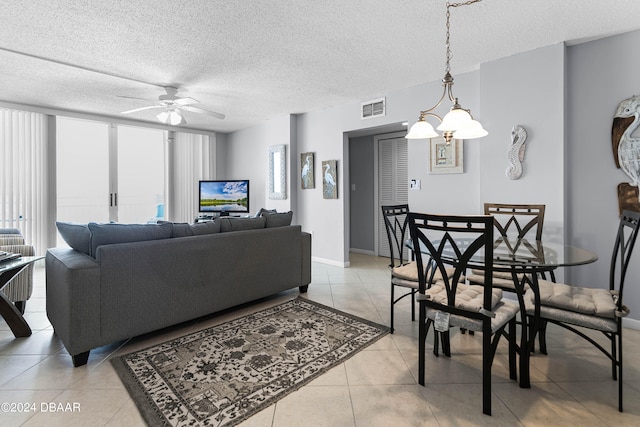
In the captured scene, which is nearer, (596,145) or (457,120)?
(457,120)

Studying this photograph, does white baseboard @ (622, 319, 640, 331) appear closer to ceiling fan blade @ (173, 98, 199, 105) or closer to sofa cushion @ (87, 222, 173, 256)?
sofa cushion @ (87, 222, 173, 256)

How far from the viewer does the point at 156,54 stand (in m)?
3.06

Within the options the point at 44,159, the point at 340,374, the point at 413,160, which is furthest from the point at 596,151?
the point at 44,159

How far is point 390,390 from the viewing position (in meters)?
1.83

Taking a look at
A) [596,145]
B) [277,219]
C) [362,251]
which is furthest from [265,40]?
[362,251]

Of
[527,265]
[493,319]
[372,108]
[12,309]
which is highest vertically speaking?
[372,108]

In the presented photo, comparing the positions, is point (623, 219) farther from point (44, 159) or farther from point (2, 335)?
point (44, 159)

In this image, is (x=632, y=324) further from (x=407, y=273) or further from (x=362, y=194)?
(x=362, y=194)

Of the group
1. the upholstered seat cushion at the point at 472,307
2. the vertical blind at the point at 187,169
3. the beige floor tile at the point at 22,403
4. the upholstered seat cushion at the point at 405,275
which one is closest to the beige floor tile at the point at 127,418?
the beige floor tile at the point at 22,403

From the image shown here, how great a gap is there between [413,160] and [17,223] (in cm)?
590

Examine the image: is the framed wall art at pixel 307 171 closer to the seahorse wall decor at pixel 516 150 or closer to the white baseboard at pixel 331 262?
the white baseboard at pixel 331 262

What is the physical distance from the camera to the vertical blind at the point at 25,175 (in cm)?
462

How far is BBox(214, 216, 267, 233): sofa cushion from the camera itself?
2959 millimetres

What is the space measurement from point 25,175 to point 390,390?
19.6ft
